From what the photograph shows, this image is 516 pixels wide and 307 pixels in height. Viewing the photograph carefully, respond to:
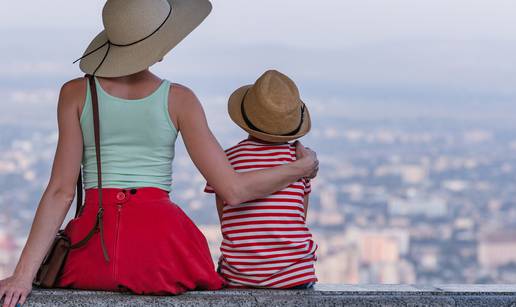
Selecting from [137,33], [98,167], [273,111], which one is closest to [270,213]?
[273,111]

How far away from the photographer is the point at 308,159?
3.45 meters

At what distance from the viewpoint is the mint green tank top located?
317cm

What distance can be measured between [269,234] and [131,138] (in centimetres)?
57

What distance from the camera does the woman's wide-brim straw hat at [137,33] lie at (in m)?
3.20

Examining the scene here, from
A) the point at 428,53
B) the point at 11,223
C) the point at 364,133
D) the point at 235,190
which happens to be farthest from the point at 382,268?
the point at 235,190

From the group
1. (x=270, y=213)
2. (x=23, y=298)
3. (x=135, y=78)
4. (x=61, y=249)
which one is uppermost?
(x=135, y=78)

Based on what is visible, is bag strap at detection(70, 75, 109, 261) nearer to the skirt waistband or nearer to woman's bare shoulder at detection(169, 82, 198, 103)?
the skirt waistband

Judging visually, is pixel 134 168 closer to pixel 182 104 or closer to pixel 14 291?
pixel 182 104

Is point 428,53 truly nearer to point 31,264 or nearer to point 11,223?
point 11,223

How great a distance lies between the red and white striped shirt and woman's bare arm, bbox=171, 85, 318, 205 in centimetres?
15

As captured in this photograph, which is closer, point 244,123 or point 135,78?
point 135,78

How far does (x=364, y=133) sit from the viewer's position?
16.1 metres

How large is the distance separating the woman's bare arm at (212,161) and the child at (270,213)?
0.15m

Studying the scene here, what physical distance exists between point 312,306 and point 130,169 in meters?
0.66
